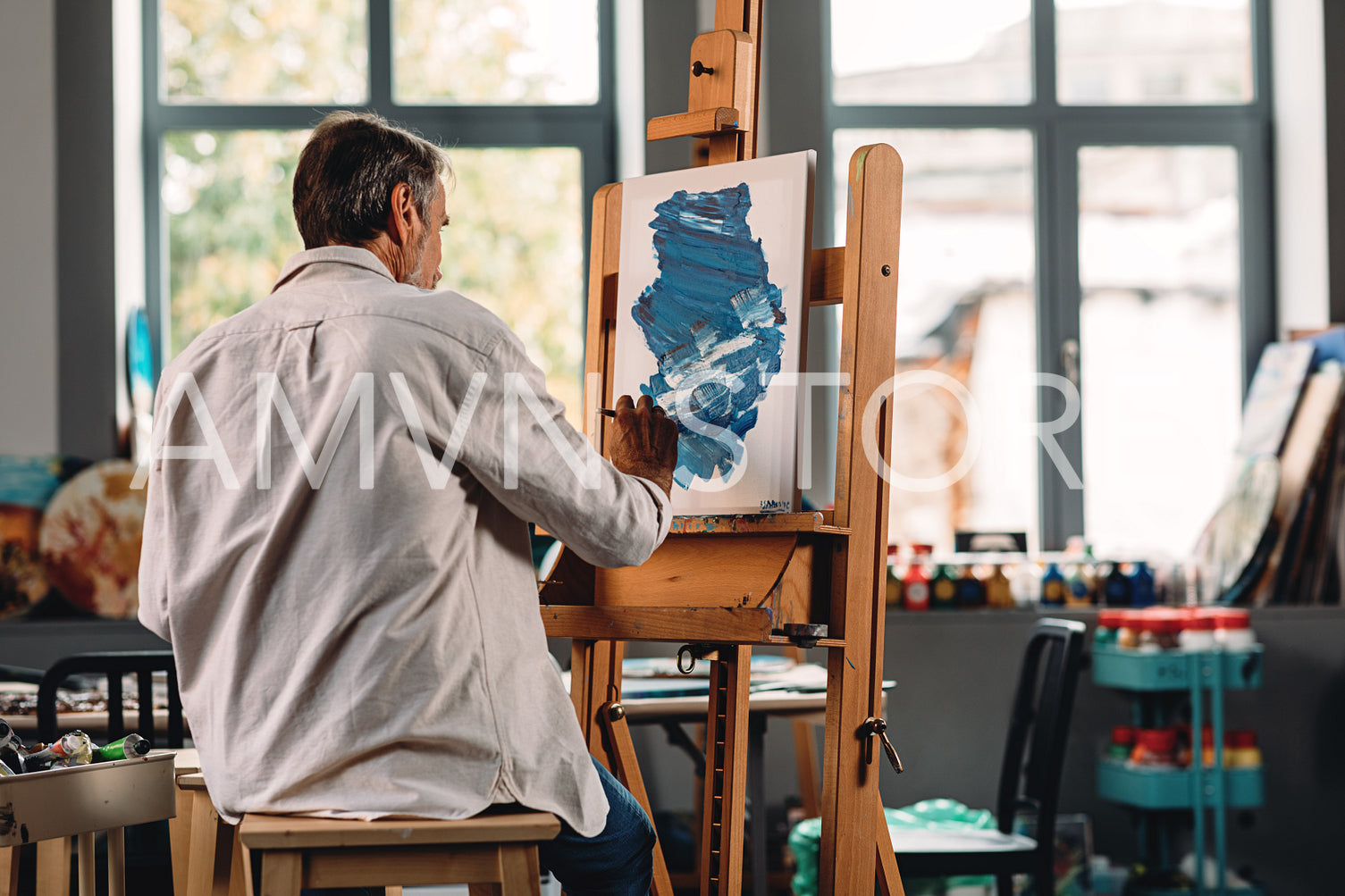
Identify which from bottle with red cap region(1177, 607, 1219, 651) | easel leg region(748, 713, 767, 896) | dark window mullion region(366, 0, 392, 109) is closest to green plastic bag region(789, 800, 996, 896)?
easel leg region(748, 713, 767, 896)

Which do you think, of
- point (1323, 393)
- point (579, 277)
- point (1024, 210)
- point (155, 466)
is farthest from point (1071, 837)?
point (155, 466)

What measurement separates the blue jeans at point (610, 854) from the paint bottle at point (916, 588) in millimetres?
2260

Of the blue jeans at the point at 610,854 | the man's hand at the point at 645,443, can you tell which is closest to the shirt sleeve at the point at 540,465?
the man's hand at the point at 645,443

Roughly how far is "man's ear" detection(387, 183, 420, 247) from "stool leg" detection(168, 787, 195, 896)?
903 mm

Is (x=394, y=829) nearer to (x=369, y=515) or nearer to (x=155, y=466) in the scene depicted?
(x=369, y=515)

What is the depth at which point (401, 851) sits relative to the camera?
137 cm

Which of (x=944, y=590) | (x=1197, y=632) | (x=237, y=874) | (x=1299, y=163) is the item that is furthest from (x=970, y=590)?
(x=237, y=874)

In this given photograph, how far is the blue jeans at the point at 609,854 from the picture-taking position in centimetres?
152

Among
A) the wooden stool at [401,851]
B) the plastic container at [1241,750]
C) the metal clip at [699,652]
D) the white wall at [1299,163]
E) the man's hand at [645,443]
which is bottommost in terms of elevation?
the plastic container at [1241,750]

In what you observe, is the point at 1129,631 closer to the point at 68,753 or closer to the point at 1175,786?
the point at 1175,786

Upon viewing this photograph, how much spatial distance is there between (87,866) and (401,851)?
543 millimetres

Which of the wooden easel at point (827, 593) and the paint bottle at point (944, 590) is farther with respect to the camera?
the paint bottle at point (944, 590)

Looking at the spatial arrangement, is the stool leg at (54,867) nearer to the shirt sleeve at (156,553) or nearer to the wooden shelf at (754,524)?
the shirt sleeve at (156,553)

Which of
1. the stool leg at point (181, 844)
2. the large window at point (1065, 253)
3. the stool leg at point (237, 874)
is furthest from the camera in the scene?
the large window at point (1065, 253)
